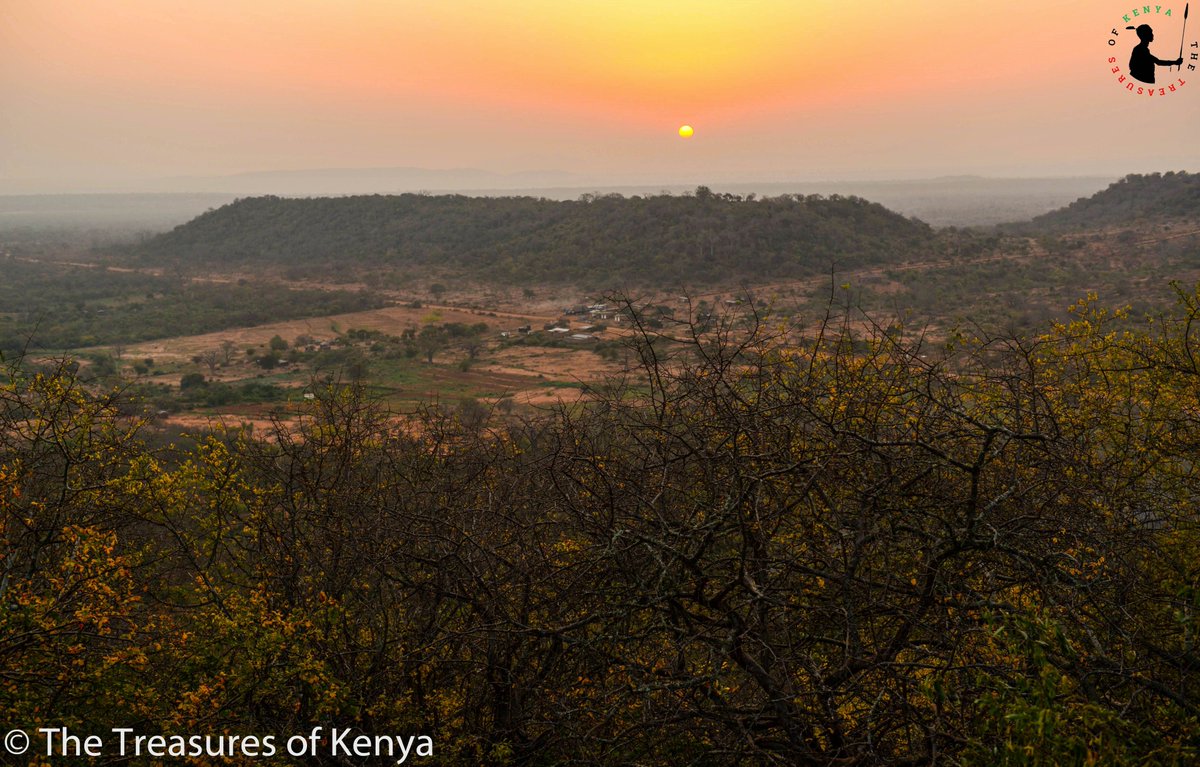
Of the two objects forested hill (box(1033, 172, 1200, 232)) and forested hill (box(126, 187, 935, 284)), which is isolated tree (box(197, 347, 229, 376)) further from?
forested hill (box(1033, 172, 1200, 232))

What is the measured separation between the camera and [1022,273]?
2584 inches

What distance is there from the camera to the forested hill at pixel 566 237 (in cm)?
8256

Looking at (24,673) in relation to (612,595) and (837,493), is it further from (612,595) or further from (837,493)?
(837,493)

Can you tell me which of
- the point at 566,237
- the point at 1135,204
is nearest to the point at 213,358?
the point at 566,237

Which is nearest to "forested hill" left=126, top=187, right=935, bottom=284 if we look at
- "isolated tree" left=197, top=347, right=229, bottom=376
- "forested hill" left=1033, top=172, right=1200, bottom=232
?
"forested hill" left=1033, top=172, right=1200, bottom=232

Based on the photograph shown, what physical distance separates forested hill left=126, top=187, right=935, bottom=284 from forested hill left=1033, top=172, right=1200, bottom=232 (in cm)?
2310

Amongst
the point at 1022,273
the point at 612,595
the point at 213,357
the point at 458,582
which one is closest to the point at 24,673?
the point at 458,582

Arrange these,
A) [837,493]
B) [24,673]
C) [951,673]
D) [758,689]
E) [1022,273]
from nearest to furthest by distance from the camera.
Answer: [951,673]
[24,673]
[758,689]
[837,493]
[1022,273]

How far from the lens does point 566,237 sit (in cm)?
9738

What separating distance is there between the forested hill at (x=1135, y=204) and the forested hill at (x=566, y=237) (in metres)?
23.1

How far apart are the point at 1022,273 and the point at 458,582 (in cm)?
7024

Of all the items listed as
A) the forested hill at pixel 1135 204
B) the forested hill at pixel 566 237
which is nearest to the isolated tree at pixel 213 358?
the forested hill at pixel 566 237

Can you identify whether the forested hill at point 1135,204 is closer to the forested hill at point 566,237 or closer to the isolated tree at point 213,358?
the forested hill at point 566,237

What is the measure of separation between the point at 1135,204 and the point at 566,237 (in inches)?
2732
